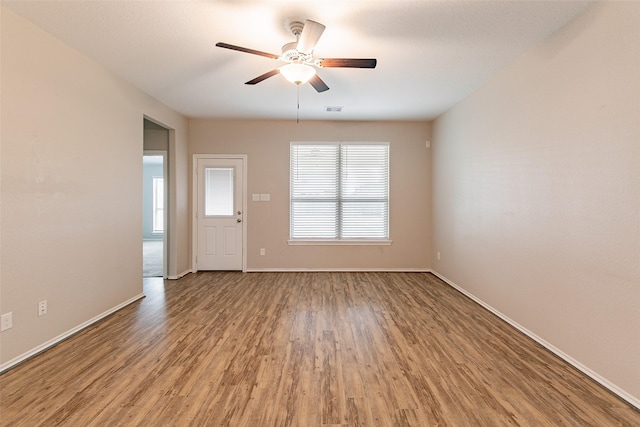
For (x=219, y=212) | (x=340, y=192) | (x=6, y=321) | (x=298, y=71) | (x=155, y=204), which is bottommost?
(x=6, y=321)

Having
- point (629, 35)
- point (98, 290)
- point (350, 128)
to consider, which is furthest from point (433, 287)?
point (98, 290)

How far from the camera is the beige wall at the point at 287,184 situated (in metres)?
5.44

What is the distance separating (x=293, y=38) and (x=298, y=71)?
1.35 feet

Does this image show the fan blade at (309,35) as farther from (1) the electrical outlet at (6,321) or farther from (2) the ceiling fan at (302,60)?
(1) the electrical outlet at (6,321)

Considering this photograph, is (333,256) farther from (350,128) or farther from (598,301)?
(598,301)

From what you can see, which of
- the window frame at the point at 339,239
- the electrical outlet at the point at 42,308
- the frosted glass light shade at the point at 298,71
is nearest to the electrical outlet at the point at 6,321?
the electrical outlet at the point at 42,308

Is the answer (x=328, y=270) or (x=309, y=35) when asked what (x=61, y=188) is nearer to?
(x=309, y=35)

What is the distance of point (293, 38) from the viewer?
276 centimetres

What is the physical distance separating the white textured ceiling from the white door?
1.52 metres

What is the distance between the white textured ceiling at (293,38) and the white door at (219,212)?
1523 mm

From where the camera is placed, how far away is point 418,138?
217 inches

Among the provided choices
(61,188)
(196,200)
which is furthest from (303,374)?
(196,200)

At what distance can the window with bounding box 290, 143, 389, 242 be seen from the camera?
217 inches

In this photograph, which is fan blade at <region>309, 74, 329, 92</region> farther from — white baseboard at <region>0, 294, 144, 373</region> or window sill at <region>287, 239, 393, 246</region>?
white baseboard at <region>0, 294, 144, 373</region>
